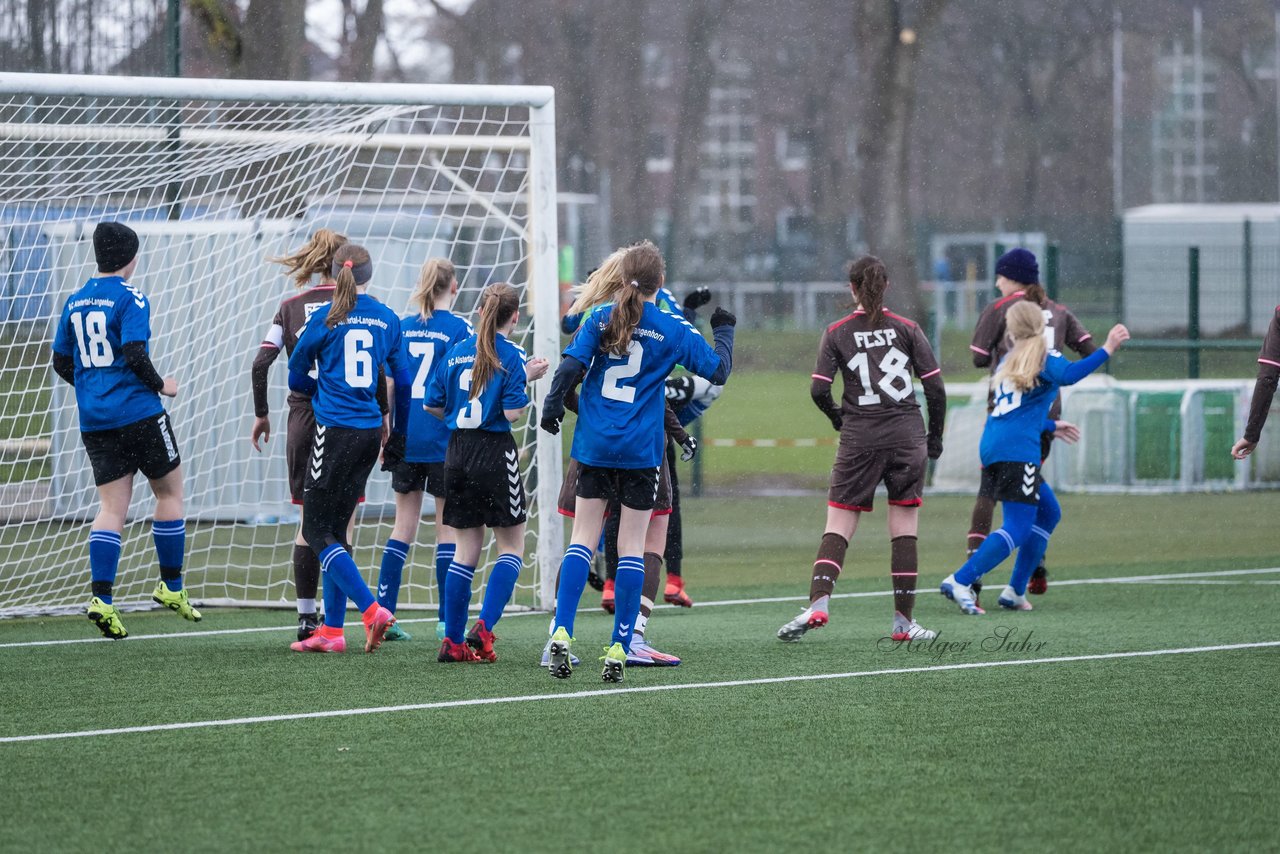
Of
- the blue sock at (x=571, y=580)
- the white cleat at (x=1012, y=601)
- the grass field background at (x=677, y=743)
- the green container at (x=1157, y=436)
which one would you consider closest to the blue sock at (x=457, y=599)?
the grass field background at (x=677, y=743)

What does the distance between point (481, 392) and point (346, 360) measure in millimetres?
715

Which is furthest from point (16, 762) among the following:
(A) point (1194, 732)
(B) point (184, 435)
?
(B) point (184, 435)

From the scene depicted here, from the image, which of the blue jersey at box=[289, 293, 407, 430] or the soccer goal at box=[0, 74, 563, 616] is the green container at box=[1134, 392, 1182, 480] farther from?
the blue jersey at box=[289, 293, 407, 430]

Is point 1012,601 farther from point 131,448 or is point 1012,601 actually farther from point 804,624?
point 131,448

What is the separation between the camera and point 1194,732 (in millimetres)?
5199

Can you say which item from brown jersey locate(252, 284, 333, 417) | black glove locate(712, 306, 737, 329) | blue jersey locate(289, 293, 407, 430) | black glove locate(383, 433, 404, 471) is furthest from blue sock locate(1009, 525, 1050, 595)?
brown jersey locate(252, 284, 333, 417)

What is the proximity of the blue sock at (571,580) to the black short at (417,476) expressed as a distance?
1.28 meters

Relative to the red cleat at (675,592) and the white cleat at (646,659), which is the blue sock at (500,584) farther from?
the red cleat at (675,592)

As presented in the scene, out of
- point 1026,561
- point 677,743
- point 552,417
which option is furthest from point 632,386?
point 1026,561

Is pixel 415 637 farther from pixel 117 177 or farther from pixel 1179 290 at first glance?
pixel 1179 290

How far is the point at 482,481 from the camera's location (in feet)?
21.4

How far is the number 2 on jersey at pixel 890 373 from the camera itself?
7.19m

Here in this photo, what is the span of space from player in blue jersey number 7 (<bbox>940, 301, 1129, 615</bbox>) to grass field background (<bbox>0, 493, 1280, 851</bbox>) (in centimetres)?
25

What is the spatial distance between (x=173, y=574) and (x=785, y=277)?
59.9ft
